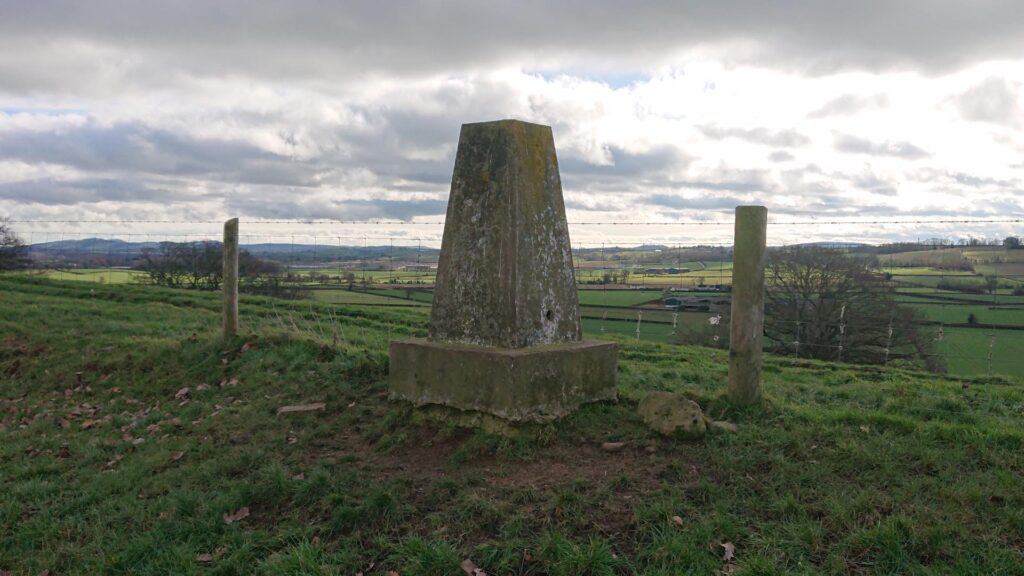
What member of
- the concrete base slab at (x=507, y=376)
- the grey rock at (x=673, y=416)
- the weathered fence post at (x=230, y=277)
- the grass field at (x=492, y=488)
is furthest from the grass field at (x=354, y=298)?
the grey rock at (x=673, y=416)

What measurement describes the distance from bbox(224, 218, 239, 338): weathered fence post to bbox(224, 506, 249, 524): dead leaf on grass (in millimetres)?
5257

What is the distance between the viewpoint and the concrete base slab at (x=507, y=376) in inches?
233

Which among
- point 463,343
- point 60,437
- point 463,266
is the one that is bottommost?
point 60,437

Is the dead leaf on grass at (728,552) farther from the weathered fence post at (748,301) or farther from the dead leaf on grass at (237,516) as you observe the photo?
the dead leaf on grass at (237,516)

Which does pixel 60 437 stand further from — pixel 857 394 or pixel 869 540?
pixel 857 394

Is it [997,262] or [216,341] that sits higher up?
[997,262]

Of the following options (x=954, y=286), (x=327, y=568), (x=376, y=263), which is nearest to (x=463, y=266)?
(x=327, y=568)

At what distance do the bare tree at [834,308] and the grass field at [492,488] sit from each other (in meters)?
11.8

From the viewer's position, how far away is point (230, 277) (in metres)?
10.2

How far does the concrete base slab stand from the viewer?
591cm

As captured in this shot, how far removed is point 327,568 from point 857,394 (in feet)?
22.5

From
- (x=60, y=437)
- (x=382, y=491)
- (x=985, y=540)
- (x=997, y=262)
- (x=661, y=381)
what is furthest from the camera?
(x=997, y=262)

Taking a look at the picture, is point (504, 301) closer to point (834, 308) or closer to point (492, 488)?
point (492, 488)

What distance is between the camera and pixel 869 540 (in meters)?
4.08
